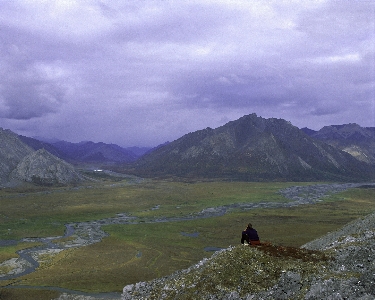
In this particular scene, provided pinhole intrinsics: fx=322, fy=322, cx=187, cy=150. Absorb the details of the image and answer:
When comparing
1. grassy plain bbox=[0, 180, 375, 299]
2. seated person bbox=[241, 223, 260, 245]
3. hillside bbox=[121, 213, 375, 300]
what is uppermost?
seated person bbox=[241, 223, 260, 245]

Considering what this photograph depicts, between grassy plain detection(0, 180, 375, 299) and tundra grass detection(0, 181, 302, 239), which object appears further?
tundra grass detection(0, 181, 302, 239)

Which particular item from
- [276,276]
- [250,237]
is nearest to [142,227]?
[250,237]

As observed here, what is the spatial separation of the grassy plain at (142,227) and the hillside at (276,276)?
26.1 m

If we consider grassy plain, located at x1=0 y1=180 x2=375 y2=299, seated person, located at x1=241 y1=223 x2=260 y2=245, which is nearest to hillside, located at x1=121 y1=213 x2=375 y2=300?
seated person, located at x1=241 y1=223 x2=260 y2=245

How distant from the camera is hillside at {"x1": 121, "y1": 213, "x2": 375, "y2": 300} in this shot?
2416cm

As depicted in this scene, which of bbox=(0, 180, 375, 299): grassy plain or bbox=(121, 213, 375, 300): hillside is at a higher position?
bbox=(121, 213, 375, 300): hillside

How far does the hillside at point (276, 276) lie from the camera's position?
24.2m

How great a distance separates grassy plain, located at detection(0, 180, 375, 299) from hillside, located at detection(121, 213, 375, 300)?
85.6 ft

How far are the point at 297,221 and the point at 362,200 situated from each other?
244ft

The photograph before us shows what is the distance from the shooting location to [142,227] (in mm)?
99875

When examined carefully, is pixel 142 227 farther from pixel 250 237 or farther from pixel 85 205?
pixel 250 237

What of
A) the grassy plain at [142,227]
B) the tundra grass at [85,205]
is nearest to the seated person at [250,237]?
→ the grassy plain at [142,227]

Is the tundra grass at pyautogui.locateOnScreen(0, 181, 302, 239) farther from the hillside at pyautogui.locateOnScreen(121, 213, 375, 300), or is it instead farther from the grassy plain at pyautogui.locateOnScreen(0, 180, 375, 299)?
the hillside at pyautogui.locateOnScreen(121, 213, 375, 300)

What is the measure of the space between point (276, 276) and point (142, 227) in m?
76.1
